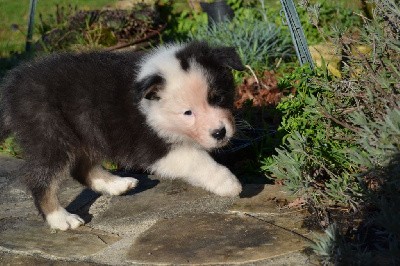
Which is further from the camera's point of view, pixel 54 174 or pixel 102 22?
pixel 102 22

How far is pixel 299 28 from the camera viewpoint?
6246 mm

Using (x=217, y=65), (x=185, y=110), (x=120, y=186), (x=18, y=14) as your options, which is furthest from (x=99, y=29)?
(x=185, y=110)

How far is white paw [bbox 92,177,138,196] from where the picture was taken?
17.3 ft

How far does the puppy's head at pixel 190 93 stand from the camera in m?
4.85

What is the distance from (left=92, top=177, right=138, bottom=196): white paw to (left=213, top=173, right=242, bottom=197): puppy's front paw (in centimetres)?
70

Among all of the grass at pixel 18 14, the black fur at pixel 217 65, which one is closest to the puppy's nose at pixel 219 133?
the black fur at pixel 217 65

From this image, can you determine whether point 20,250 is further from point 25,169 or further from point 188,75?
point 188,75

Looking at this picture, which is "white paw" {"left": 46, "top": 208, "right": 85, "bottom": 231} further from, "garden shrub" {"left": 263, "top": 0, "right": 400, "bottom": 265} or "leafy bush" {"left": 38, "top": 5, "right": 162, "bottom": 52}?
"leafy bush" {"left": 38, "top": 5, "right": 162, "bottom": 52}

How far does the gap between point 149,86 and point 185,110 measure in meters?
0.28

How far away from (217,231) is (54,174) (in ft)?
4.06

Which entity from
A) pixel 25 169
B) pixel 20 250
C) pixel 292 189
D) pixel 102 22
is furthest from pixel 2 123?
pixel 102 22

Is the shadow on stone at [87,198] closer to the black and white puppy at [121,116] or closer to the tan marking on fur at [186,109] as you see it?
the black and white puppy at [121,116]

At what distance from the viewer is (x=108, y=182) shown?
5332 mm

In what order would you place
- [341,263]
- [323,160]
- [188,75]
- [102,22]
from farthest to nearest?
[102,22]
[188,75]
[323,160]
[341,263]
